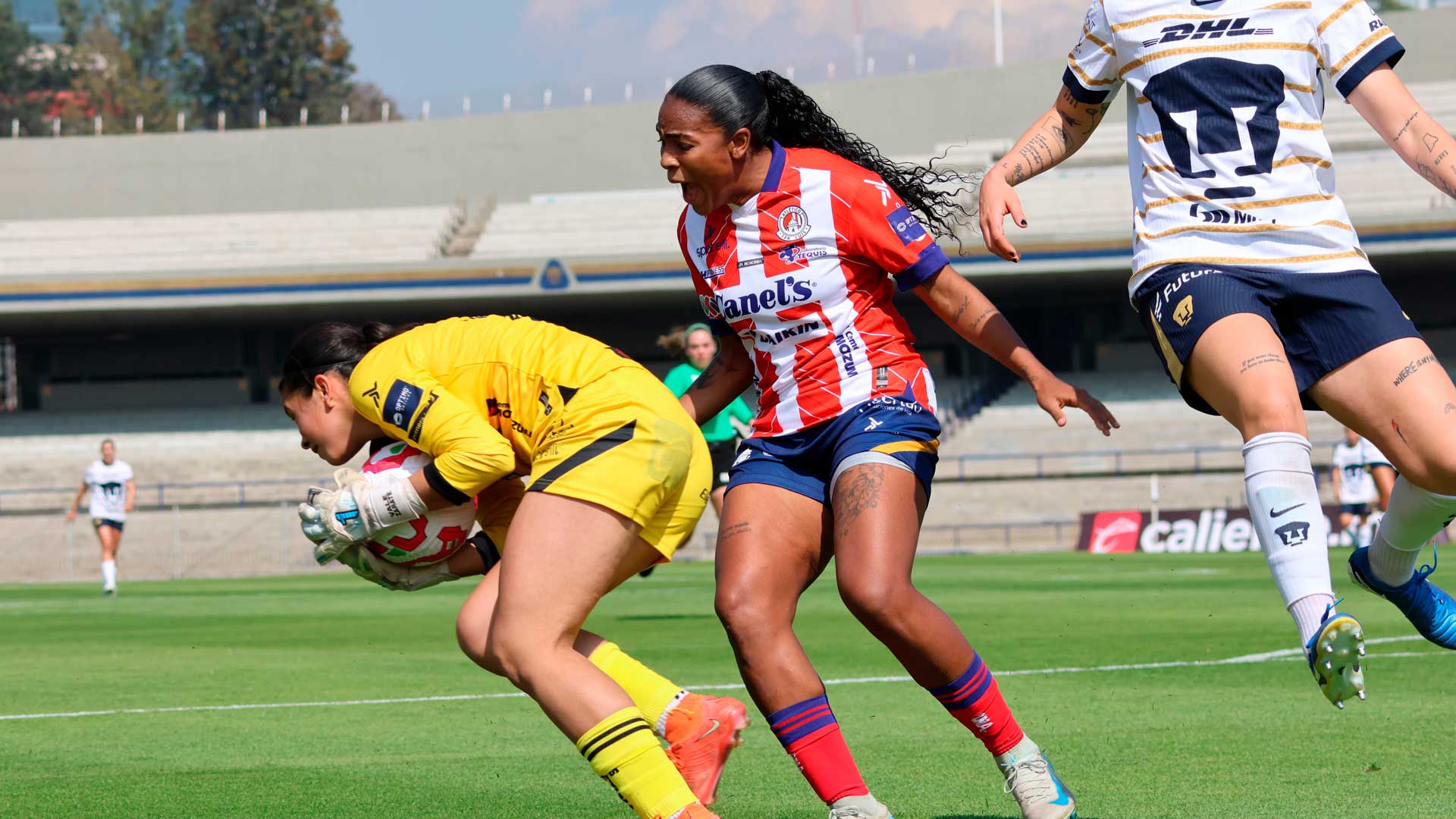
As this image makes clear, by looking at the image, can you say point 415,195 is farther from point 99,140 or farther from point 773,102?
point 773,102

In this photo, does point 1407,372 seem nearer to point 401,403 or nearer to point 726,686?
point 401,403

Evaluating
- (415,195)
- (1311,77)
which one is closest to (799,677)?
(1311,77)

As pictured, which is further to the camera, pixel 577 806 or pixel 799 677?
pixel 577 806

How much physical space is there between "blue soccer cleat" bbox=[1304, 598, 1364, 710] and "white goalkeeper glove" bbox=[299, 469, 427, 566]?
2238 mm

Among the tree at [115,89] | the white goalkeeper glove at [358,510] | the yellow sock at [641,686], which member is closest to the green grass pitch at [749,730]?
the yellow sock at [641,686]

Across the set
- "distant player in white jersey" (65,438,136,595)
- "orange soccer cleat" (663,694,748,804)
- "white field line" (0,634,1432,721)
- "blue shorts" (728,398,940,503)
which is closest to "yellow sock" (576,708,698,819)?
"orange soccer cleat" (663,694,748,804)

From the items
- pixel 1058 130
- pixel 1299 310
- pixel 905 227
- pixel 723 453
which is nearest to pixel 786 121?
pixel 905 227

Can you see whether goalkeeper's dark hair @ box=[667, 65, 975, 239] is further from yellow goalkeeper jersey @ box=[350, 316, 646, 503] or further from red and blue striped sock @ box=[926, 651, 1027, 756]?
red and blue striped sock @ box=[926, 651, 1027, 756]

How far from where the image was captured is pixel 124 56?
8362 centimetres

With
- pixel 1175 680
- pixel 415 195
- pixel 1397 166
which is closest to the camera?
pixel 1175 680

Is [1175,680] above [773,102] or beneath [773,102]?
beneath

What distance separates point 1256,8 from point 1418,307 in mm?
38728

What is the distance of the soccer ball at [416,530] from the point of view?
4.45 m

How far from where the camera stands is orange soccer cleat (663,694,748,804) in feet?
14.0
